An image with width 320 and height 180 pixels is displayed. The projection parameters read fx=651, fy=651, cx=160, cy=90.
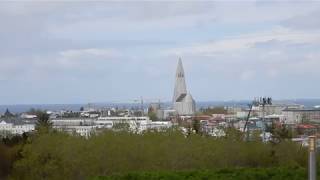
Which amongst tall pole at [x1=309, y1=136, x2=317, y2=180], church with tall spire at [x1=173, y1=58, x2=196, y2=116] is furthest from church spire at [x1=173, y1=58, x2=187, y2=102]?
tall pole at [x1=309, y1=136, x2=317, y2=180]

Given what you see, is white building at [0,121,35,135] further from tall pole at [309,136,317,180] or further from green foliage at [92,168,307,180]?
tall pole at [309,136,317,180]

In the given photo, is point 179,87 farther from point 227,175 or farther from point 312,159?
point 312,159

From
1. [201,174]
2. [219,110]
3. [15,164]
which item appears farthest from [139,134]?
[219,110]

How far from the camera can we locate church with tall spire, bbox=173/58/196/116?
116 m

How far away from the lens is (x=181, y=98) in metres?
126

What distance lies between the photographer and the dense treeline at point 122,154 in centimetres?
2241

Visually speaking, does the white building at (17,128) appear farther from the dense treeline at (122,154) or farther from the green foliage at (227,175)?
the green foliage at (227,175)

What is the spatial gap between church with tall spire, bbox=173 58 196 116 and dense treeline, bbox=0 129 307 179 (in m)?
89.1

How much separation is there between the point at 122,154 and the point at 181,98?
103m

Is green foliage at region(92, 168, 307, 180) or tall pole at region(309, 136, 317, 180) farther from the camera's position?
green foliage at region(92, 168, 307, 180)

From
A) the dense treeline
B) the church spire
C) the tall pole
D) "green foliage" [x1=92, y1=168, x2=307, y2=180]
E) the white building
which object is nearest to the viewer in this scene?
the tall pole

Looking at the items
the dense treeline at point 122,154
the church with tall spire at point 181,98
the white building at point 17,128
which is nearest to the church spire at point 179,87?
the church with tall spire at point 181,98

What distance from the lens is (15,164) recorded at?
80.6ft

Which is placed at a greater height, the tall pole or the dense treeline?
the tall pole
